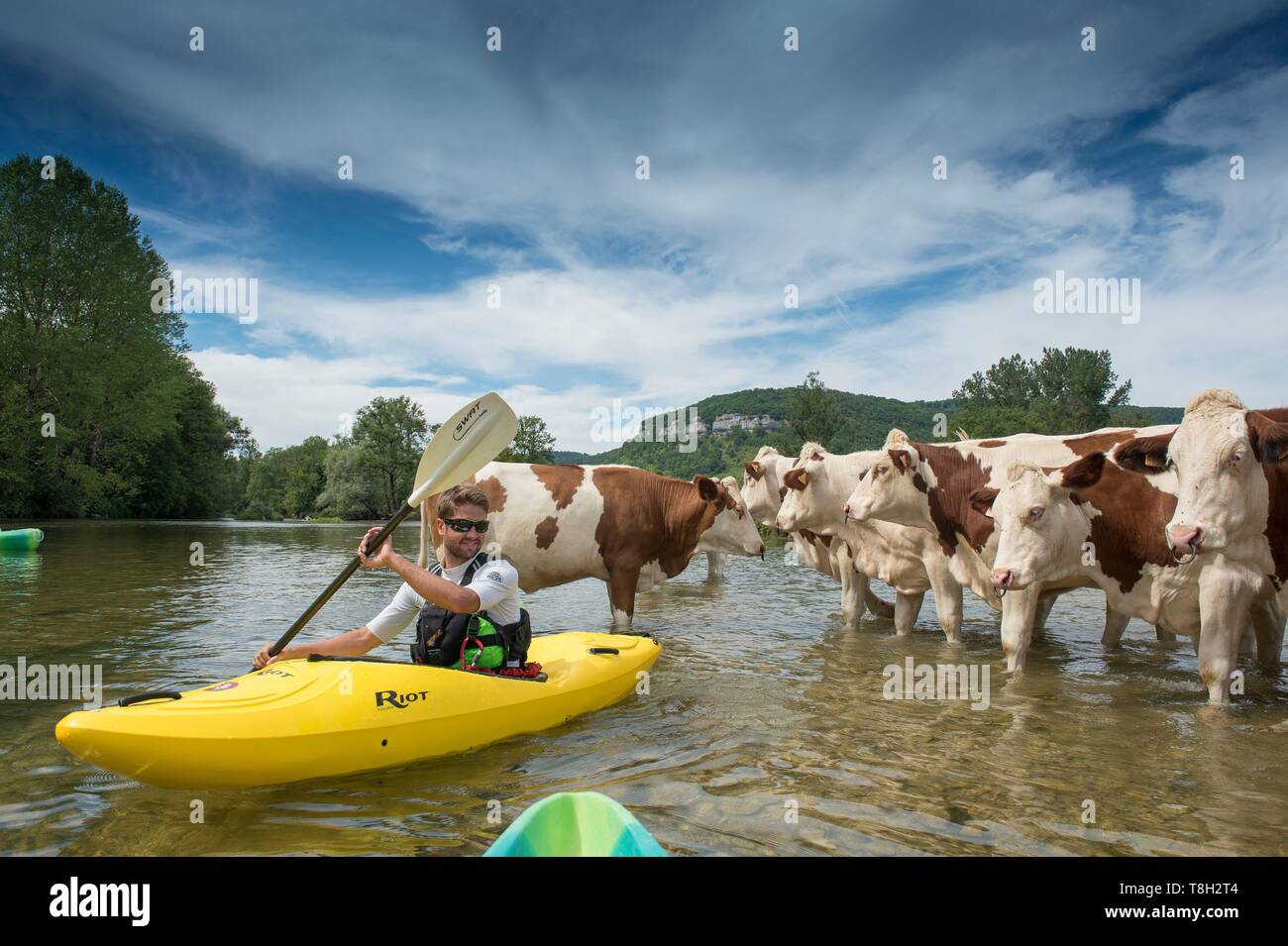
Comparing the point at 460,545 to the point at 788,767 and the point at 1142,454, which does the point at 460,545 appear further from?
the point at 1142,454

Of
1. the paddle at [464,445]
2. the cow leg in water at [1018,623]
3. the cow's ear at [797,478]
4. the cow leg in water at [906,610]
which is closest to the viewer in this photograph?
the paddle at [464,445]

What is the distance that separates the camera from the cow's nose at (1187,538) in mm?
5469

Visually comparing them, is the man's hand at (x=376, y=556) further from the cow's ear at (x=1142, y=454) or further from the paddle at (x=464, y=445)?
the cow's ear at (x=1142, y=454)

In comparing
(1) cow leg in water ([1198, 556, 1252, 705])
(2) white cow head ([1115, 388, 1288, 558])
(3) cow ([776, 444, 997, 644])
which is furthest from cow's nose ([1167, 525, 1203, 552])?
(3) cow ([776, 444, 997, 644])

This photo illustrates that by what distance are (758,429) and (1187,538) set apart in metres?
94.9

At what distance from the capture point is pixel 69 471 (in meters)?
38.3

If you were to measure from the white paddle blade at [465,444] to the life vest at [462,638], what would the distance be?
48.4 inches

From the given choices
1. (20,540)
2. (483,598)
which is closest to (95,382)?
(20,540)

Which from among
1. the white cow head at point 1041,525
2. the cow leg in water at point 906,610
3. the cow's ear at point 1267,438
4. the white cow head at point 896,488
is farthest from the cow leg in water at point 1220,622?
the cow leg in water at point 906,610

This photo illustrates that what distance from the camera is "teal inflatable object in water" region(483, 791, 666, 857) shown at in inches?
104

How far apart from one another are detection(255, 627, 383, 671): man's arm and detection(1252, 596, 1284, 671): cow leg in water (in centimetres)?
769

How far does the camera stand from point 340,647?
5641mm
